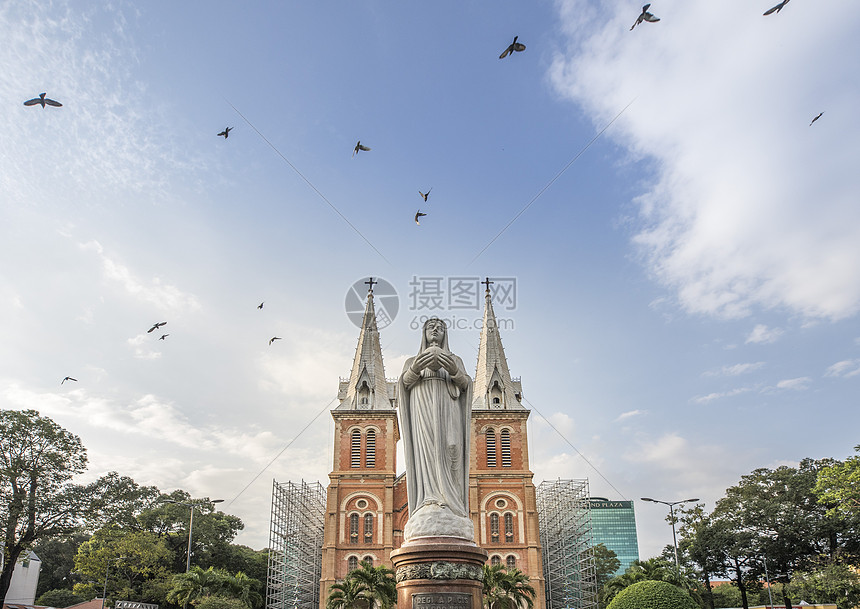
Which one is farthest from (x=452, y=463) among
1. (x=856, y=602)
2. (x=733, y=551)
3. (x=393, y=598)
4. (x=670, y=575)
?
(x=733, y=551)

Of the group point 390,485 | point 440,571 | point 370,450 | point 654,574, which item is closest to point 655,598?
point 440,571

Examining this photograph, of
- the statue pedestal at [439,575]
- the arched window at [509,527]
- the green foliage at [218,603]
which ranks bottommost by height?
the green foliage at [218,603]

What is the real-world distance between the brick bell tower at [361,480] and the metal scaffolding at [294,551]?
12.9ft

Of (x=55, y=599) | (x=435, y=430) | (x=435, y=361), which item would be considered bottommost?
(x=55, y=599)

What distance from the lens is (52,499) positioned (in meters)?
30.5

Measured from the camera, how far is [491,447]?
47.5m

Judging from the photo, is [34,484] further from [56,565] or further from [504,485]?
[56,565]

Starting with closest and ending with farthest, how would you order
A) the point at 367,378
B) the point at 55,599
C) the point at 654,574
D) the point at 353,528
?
1. the point at 654,574
2. the point at 353,528
3. the point at 367,378
4. the point at 55,599

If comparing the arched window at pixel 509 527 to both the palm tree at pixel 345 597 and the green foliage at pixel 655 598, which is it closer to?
the palm tree at pixel 345 597

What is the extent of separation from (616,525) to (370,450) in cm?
11375

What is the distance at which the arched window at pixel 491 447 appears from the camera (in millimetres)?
47125

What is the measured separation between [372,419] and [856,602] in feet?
96.5

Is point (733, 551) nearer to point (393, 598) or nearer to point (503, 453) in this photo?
point (503, 453)

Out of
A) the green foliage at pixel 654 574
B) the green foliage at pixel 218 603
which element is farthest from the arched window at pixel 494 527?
the green foliage at pixel 218 603
